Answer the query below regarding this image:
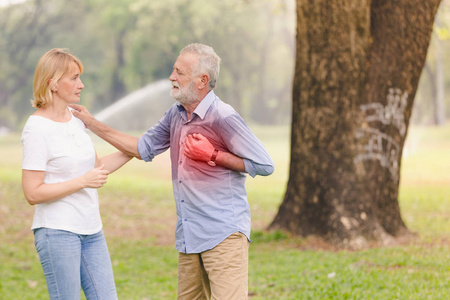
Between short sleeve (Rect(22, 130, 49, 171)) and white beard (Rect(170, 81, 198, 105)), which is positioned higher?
white beard (Rect(170, 81, 198, 105))

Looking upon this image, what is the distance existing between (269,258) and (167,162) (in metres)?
19.2

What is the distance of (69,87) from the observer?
3.61 metres

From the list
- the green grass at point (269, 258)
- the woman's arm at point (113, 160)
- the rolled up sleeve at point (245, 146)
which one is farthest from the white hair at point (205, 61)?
the green grass at point (269, 258)

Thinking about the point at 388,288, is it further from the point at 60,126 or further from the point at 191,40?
the point at 191,40

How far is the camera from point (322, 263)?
7184 millimetres

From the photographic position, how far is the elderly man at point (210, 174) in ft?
12.3

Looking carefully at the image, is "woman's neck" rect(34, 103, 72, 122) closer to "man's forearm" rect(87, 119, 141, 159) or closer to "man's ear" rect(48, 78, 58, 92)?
"man's ear" rect(48, 78, 58, 92)

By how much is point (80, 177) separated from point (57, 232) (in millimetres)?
324

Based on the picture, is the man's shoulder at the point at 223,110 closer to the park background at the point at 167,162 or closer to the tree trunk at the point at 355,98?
the park background at the point at 167,162

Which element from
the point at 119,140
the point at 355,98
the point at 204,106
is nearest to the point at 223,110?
the point at 204,106

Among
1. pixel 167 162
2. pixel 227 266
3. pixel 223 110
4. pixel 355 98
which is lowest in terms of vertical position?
pixel 227 266

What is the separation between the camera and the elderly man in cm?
374

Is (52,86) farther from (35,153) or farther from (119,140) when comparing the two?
(119,140)

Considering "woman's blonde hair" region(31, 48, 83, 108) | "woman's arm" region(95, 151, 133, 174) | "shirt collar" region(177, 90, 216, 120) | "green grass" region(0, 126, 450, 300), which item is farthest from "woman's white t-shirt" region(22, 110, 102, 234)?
"green grass" region(0, 126, 450, 300)
